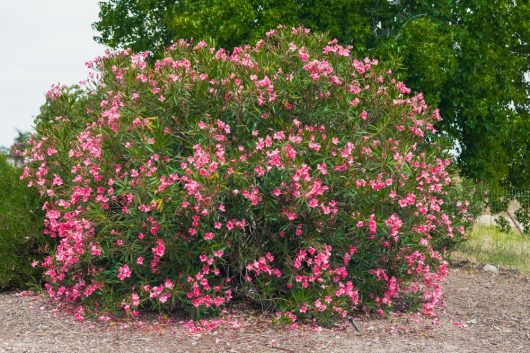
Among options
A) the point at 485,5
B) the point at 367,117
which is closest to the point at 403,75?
the point at 485,5

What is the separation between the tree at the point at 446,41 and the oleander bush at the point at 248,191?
6288mm

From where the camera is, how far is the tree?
14.5m

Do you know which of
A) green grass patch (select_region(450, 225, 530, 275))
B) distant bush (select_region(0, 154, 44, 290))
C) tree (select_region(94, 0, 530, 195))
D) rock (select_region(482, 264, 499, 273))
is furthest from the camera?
green grass patch (select_region(450, 225, 530, 275))

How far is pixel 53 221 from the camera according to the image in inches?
328

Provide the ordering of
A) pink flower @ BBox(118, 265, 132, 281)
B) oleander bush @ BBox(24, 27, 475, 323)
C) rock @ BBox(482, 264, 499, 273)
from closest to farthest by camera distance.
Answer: oleander bush @ BBox(24, 27, 475, 323)
pink flower @ BBox(118, 265, 132, 281)
rock @ BBox(482, 264, 499, 273)

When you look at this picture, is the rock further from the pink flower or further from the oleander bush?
the pink flower

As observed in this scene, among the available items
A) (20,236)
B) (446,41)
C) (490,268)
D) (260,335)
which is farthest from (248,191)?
(446,41)

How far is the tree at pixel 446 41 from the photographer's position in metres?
14.5

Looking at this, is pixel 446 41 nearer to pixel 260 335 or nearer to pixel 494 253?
pixel 494 253

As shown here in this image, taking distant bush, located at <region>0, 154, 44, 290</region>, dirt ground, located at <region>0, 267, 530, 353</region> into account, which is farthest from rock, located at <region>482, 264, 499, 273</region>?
distant bush, located at <region>0, 154, 44, 290</region>

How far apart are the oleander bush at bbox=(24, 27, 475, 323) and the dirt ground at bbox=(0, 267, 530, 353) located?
0.27 meters

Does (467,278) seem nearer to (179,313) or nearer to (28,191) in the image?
(179,313)

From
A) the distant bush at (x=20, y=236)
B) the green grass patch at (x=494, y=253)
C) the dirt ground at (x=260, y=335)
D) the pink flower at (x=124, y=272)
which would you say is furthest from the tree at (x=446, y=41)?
the pink flower at (x=124, y=272)

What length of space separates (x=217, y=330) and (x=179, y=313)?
0.84m
